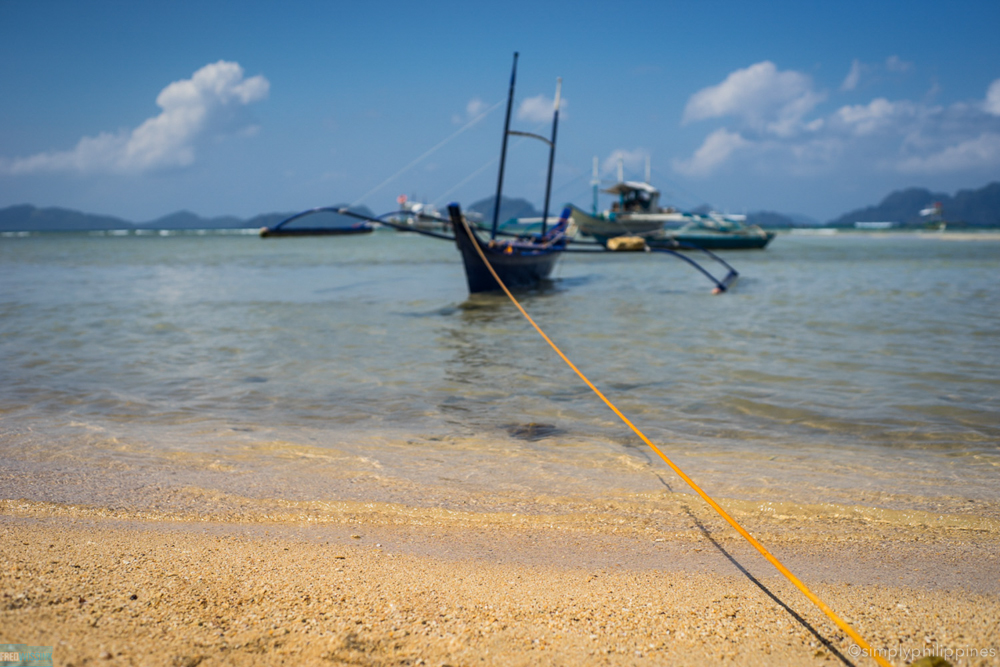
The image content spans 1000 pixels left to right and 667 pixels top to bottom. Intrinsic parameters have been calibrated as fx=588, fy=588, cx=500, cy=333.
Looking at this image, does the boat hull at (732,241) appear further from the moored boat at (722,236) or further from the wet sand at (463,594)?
the wet sand at (463,594)

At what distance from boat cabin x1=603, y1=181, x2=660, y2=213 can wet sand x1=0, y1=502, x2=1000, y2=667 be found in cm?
5194

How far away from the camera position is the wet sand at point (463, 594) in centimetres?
188

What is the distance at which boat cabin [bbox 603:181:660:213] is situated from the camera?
52.4 meters

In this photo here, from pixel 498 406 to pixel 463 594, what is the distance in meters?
3.59

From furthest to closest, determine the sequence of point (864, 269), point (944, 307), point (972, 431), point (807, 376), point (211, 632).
Answer: 1. point (864, 269)
2. point (944, 307)
3. point (807, 376)
4. point (972, 431)
5. point (211, 632)

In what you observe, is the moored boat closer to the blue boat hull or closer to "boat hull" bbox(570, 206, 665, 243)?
"boat hull" bbox(570, 206, 665, 243)

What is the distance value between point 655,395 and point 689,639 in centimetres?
429

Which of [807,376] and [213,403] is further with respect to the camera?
[807,376]

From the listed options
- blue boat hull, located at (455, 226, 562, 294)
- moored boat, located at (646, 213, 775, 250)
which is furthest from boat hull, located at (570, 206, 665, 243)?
blue boat hull, located at (455, 226, 562, 294)

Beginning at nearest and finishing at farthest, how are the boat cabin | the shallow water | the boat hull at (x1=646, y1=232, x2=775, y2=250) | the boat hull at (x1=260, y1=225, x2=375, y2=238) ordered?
the shallow water < the boat hull at (x1=260, y1=225, x2=375, y2=238) < the boat hull at (x1=646, y1=232, x2=775, y2=250) < the boat cabin

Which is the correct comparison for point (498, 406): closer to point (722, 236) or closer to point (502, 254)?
point (502, 254)

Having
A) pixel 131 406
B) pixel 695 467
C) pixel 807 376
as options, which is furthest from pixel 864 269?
pixel 131 406

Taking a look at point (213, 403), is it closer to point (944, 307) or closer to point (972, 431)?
point (972, 431)

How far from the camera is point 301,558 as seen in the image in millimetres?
2482
